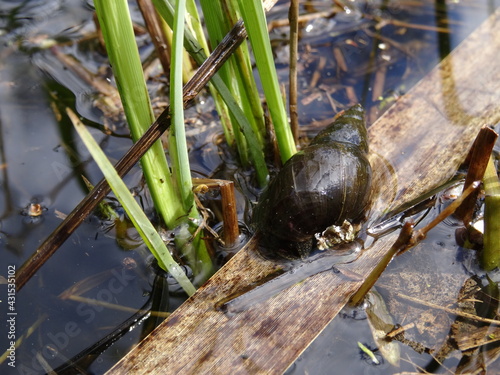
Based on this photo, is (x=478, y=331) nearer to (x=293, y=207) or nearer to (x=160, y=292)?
(x=293, y=207)

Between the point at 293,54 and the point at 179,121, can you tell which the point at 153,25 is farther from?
the point at 179,121

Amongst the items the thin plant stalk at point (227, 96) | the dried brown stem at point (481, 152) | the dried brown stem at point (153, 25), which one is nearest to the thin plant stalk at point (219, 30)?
the thin plant stalk at point (227, 96)

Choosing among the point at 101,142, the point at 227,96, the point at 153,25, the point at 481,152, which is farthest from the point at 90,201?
the point at 481,152

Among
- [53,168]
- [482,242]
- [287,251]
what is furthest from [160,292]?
[482,242]

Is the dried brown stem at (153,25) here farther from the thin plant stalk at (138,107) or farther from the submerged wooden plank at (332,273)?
the submerged wooden plank at (332,273)

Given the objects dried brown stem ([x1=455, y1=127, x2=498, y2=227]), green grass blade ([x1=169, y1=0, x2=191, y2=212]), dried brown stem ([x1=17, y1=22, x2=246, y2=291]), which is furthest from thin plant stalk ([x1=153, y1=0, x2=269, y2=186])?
dried brown stem ([x1=455, y1=127, x2=498, y2=227])

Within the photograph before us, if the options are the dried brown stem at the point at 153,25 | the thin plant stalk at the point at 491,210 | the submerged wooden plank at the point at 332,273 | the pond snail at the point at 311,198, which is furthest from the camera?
the dried brown stem at the point at 153,25

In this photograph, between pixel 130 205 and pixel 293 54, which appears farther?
pixel 293 54
